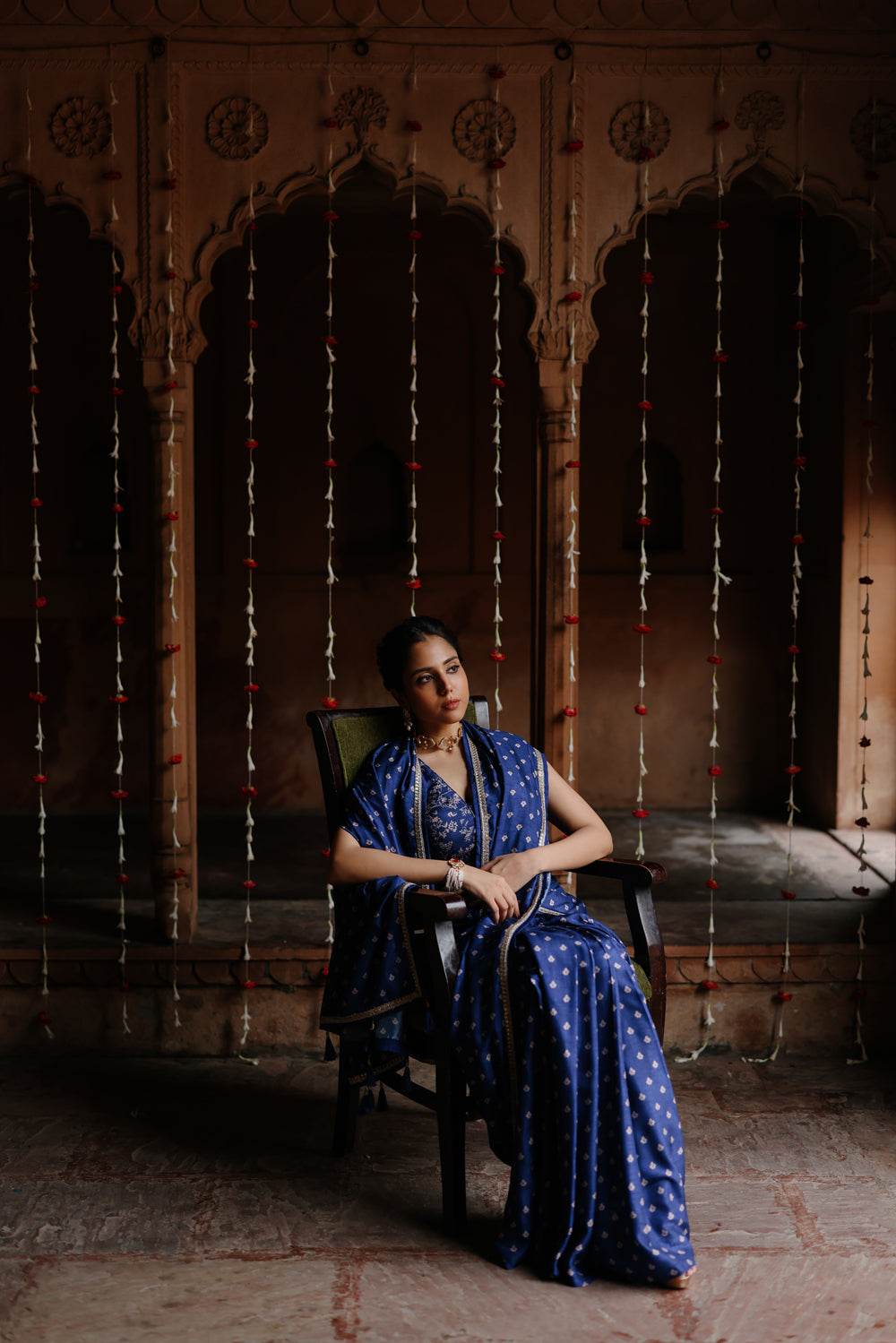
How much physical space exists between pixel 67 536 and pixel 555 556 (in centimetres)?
410

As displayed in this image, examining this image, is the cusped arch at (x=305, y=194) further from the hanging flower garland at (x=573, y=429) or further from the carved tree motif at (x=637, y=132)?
the carved tree motif at (x=637, y=132)

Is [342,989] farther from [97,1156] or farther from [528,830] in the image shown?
[97,1156]

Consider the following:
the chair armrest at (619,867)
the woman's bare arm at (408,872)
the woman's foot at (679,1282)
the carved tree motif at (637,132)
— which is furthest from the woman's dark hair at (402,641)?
the carved tree motif at (637,132)

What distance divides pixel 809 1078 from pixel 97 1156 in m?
2.33

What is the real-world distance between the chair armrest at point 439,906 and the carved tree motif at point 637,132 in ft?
9.24

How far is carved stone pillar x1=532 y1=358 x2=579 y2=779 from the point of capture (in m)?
4.70

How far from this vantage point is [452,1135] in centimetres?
329

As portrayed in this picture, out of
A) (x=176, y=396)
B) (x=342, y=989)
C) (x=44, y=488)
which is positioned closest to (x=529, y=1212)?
(x=342, y=989)

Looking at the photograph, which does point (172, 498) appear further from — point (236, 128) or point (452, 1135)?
point (452, 1135)

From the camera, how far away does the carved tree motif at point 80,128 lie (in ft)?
14.9

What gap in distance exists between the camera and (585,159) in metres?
4.60

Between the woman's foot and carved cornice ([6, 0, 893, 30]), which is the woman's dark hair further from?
carved cornice ([6, 0, 893, 30])

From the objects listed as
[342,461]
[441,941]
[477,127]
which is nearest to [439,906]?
[441,941]

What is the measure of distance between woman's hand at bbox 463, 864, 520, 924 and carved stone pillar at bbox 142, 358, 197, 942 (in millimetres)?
1634
